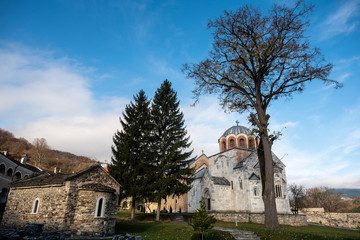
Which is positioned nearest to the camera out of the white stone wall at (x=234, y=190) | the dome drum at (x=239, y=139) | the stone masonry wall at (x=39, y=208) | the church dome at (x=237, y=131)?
the stone masonry wall at (x=39, y=208)

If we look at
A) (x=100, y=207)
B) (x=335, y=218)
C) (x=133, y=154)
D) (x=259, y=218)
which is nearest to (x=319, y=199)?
(x=335, y=218)

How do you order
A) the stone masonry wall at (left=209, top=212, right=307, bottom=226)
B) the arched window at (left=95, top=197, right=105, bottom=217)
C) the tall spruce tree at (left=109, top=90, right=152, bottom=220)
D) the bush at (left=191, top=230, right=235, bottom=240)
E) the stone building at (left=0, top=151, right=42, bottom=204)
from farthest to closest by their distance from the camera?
the stone building at (left=0, top=151, right=42, bottom=204), the stone masonry wall at (left=209, top=212, right=307, bottom=226), the tall spruce tree at (left=109, top=90, right=152, bottom=220), the arched window at (left=95, top=197, right=105, bottom=217), the bush at (left=191, top=230, right=235, bottom=240)

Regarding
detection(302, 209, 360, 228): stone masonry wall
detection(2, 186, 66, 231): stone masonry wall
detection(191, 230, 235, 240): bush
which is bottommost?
detection(302, 209, 360, 228): stone masonry wall

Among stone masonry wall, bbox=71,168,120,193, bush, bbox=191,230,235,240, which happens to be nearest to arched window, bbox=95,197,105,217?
stone masonry wall, bbox=71,168,120,193

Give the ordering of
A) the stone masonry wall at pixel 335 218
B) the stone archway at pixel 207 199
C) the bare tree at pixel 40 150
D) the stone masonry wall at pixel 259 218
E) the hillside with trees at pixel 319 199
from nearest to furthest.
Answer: the stone masonry wall at pixel 259 218
the stone masonry wall at pixel 335 218
the stone archway at pixel 207 199
the hillside with trees at pixel 319 199
the bare tree at pixel 40 150

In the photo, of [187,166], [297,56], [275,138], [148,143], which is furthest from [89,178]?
[297,56]

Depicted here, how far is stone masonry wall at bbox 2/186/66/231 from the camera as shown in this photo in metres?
14.0

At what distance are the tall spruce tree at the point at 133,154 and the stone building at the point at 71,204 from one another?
4099 mm

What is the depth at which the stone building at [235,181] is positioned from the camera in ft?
89.4

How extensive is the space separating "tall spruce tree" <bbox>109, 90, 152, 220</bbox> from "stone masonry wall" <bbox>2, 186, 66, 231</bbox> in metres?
6.92

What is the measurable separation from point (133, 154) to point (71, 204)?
8.45 metres

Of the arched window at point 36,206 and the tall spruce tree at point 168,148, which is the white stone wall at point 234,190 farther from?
the arched window at point 36,206

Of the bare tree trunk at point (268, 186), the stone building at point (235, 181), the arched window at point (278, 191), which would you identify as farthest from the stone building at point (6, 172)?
the arched window at point (278, 191)

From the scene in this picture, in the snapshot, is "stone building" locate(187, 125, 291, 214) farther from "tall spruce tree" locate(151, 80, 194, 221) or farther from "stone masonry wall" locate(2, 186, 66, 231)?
"stone masonry wall" locate(2, 186, 66, 231)
